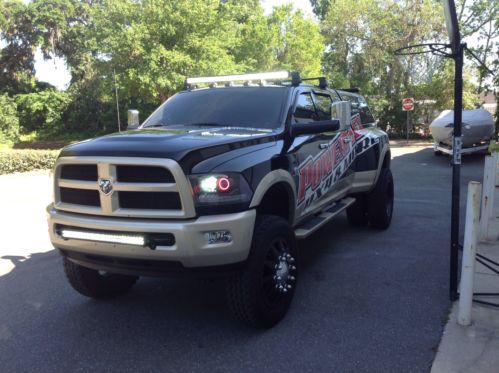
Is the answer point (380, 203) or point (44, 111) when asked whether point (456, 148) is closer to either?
point (380, 203)

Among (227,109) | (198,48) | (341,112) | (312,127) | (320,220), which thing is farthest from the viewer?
(198,48)

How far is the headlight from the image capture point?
10.3 feet

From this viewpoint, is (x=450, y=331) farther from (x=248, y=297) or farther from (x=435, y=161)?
(x=435, y=161)

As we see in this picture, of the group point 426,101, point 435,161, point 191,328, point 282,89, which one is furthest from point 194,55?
point 191,328

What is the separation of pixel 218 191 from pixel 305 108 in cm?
195

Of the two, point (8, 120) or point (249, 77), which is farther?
point (8, 120)

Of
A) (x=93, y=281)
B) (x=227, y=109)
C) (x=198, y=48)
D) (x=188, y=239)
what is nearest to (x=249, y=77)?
(x=227, y=109)

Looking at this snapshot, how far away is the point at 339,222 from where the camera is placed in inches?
290

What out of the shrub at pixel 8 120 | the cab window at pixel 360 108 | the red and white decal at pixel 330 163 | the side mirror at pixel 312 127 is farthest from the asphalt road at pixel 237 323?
the shrub at pixel 8 120

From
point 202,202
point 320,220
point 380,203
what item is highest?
point 202,202

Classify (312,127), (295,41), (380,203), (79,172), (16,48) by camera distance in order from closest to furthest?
(79,172)
(312,127)
(380,203)
(295,41)
(16,48)

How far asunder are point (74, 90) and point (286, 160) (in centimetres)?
3492

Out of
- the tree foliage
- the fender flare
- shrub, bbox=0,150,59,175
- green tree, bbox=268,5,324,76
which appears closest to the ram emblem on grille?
the fender flare

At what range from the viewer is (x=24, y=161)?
16547 mm
